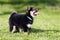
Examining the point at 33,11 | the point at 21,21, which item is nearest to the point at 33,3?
the point at 21,21

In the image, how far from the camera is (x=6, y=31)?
1256 centimetres

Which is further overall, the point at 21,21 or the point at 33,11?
the point at 21,21

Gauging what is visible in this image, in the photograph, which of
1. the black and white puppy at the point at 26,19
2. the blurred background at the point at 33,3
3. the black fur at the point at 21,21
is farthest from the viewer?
the blurred background at the point at 33,3

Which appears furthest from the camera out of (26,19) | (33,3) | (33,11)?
(33,3)

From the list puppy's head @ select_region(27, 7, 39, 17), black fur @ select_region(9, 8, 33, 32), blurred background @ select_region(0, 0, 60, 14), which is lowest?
blurred background @ select_region(0, 0, 60, 14)

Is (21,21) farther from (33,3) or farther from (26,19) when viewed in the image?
(33,3)

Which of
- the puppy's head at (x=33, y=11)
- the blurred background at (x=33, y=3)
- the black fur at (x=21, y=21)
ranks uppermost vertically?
the puppy's head at (x=33, y=11)

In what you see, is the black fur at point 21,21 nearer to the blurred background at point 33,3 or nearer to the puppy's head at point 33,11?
the puppy's head at point 33,11

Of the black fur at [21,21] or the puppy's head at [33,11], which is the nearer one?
the puppy's head at [33,11]

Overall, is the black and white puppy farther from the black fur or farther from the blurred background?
the blurred background

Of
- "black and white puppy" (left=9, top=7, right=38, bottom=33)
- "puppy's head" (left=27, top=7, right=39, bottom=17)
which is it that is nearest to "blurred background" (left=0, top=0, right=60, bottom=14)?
"black and white puppy" (left=9, top=7, right=38, bottom=33)

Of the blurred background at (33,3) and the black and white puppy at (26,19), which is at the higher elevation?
the black and white puppy at (26,19)

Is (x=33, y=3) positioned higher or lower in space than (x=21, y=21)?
lower

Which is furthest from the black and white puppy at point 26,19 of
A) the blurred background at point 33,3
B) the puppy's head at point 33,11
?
the blurred background at point 33,3
